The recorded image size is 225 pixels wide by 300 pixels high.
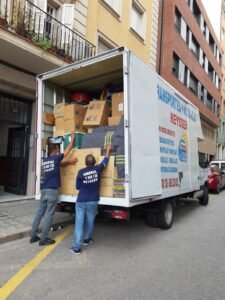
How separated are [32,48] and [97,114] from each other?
3127 mm

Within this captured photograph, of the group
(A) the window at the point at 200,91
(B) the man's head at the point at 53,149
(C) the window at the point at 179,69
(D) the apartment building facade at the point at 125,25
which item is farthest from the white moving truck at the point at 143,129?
(A) the window at the point at 200,91

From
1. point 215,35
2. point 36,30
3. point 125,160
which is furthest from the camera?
point 215,35

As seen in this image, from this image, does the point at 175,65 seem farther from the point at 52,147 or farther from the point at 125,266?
the point at 125,266

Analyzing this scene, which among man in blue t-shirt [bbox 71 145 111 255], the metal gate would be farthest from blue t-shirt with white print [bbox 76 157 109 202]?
the metal gate

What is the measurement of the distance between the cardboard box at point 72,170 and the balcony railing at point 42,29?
394 cm

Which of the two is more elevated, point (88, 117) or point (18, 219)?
point (88, 117)

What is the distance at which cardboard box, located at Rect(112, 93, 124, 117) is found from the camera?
5.81m

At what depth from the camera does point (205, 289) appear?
3.78 meters

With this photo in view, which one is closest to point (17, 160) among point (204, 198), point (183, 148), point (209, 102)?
point (183, 148)

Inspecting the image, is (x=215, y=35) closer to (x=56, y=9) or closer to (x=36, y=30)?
(x=56, y=9)

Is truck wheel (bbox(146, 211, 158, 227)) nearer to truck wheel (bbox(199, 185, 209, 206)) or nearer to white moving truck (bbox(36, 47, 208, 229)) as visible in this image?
white moving truck (bbox(36, 47, 208, 229))

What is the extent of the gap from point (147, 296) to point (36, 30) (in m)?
7.67

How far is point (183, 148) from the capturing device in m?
7.58

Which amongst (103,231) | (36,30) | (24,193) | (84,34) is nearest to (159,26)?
(84,34)
